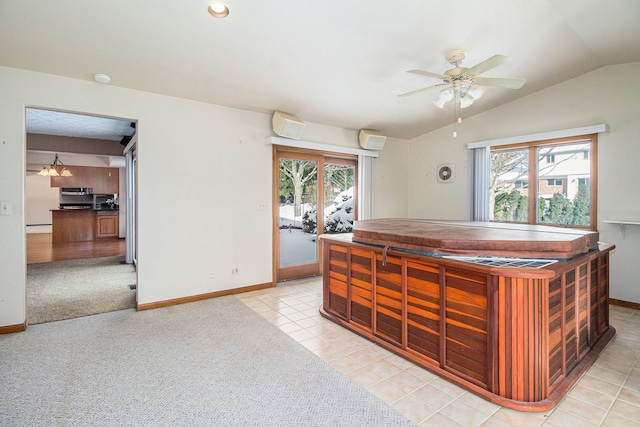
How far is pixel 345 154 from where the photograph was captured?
5406 mm

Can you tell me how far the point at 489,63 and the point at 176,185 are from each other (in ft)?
11.2

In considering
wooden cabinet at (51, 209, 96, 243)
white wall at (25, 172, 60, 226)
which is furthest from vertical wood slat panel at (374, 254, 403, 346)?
white wall at (25, 172, 60, 226)

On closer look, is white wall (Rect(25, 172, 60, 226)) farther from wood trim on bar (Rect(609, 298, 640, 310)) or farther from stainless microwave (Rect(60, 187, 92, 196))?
wood trim on bar (Rect(609, 298, 640, 310))

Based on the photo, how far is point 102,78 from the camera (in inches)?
128

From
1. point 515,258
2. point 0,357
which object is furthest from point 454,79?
point 0,357

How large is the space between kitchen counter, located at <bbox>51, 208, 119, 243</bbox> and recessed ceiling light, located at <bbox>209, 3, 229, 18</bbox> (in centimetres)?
837

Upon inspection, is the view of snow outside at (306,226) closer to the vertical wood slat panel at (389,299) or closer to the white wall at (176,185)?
the white wall at (176,185)

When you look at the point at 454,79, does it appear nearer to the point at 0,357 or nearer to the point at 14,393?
the point at 14,393

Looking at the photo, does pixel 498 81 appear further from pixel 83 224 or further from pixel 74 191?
pixel 74 191

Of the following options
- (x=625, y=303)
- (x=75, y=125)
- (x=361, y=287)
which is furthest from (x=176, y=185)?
(x=625, y=303)

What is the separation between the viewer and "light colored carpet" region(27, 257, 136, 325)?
12.1ft

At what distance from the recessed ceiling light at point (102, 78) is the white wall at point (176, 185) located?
4.6 inches

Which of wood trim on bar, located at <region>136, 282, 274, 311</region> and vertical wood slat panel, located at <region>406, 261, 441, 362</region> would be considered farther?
wood trim on bar, located at <region>136, 282, 274, 311</region>

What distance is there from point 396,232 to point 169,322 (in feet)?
8.10
